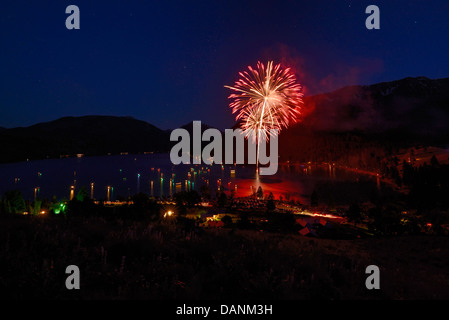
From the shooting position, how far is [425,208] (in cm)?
6512

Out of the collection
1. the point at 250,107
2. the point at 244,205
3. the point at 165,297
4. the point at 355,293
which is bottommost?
the point at 244,205

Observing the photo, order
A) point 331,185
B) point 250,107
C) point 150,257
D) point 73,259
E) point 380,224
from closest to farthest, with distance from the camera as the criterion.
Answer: point 73,259, point 150,257, point 250,107, point 380,224, point 331,185

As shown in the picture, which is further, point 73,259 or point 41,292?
point 73,259

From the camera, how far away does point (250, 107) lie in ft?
85.0

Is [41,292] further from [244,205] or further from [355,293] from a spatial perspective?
[244,205]

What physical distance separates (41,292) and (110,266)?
1158 millimetres

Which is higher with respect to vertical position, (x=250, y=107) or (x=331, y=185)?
(x=250, y=107)

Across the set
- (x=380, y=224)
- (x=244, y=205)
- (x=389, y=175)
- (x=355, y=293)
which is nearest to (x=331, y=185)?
(x=389, y=175)
